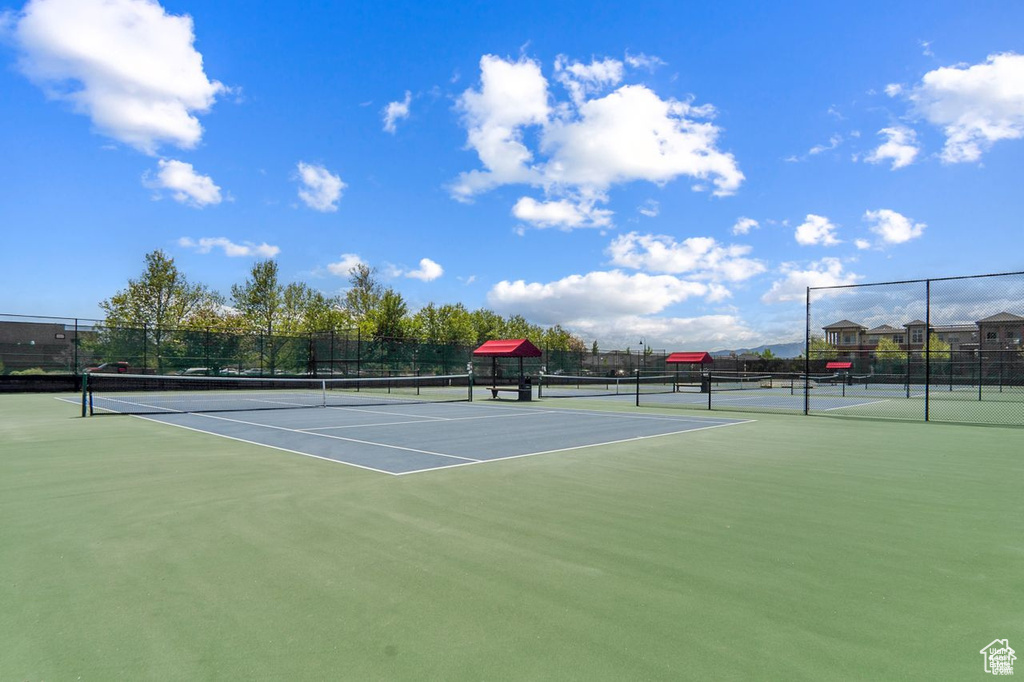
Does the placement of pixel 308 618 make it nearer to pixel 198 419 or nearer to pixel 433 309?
pixel 198 419

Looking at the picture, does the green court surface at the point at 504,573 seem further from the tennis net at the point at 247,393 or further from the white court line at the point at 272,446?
the tennis net at the point at 247,393

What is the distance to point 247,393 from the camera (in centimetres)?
2495

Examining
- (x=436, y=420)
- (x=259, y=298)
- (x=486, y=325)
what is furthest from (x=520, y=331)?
(x=436, y=420)

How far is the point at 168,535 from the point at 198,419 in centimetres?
1016

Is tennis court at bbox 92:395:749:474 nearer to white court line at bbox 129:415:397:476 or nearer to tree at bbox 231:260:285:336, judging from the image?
white court line at bbox 129:415:397:476

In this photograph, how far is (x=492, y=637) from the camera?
2619mm

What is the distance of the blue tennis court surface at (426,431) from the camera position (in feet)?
26.1

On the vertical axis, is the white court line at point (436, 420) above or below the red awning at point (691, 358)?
below

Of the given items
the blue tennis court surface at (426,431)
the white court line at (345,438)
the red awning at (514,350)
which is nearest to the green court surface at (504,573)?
the blue tennis court surface at (426,431)

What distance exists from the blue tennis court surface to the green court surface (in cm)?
124

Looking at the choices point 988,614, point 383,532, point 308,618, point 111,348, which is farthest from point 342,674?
point 111,348

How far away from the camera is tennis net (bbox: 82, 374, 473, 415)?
1741 centimetres

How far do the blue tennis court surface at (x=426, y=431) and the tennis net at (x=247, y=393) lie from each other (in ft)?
8.90

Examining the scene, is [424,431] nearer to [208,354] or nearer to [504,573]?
[504,573]
